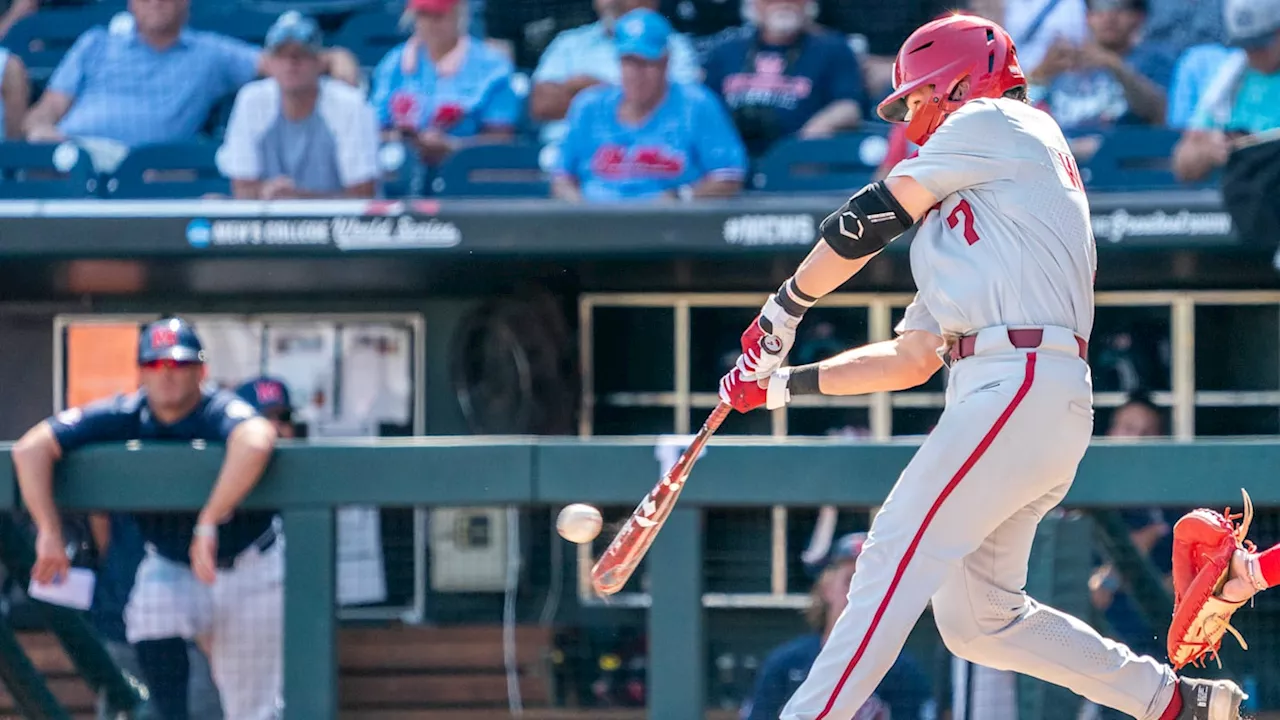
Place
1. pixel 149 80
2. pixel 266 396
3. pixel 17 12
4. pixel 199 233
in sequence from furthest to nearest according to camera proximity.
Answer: pixel 17 12 → pixel 149 80 → pixel 199 233 → pixel 266 396

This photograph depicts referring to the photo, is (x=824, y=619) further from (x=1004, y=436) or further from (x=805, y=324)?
(x=805, y=324)

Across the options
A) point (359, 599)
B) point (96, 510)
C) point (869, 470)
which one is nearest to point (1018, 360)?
point (869, 470)

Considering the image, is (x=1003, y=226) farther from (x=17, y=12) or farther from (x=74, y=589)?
(x=17, y=12)

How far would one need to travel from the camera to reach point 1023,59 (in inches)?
284

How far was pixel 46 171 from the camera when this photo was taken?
7.24m

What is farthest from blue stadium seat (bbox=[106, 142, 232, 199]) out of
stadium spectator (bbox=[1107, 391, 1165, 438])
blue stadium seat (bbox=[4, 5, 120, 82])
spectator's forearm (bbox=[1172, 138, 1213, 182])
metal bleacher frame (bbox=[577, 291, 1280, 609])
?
spectator's forearm (bbox=[1172, 138, 1213, 182])

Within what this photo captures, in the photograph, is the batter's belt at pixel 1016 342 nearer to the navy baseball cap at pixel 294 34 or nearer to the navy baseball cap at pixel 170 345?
the navy baseball cap at pixel 170 345

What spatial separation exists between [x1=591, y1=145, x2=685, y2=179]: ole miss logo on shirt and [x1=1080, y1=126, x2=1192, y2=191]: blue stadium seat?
171cm

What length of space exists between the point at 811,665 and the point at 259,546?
144 cm

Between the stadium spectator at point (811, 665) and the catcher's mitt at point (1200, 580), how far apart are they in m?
0.80

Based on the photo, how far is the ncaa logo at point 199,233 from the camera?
22.7 feet

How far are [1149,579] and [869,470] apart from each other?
2.46ft

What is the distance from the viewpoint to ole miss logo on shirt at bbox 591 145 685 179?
6.96 m

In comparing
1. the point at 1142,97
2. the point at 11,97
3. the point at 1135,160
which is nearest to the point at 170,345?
the point at 11,97
